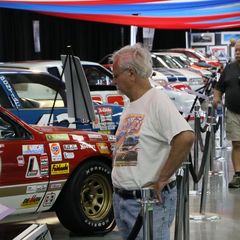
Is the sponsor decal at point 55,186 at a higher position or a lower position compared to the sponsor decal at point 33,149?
lower

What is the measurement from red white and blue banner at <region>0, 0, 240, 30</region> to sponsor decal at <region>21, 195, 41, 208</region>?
144 inches

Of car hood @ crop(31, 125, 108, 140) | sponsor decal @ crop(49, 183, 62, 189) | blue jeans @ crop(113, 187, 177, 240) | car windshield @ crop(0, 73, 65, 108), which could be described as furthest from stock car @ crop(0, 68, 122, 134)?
blue jeans @ crop(113, 187, 177, 240)

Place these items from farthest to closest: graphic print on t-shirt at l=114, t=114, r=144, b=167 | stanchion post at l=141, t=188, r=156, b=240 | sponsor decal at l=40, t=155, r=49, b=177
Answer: sponsor decal at l=40, t=155, r=49, b=177, graphic print on t-shirt at l=114, t=114, r=144, b=167, stanchion post at l=141, t=188, r=156, b=240

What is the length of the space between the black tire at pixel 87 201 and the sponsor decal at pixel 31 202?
0.33 m

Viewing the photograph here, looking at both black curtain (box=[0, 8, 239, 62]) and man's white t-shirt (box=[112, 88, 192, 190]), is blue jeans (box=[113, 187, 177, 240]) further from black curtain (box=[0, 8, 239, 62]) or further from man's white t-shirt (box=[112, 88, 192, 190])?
black curtain (box=[0, 8, 239, 62])

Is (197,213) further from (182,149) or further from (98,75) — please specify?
(98,75)

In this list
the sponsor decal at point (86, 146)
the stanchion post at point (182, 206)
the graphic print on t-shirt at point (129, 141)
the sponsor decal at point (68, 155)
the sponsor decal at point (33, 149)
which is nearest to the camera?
the graphic print on t-shirt at point (129, 141)

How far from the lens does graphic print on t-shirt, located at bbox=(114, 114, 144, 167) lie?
3645 mm

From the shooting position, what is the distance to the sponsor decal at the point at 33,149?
5773 millimetres

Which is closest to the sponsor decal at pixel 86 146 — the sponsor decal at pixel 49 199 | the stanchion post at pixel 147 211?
the sponsor decal at pixel 49 199

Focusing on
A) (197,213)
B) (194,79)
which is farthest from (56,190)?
(194,79)

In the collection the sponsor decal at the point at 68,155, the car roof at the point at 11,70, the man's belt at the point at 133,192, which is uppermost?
the car roof at the point at 11,70

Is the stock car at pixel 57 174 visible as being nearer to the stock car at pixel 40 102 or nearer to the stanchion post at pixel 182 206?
the stanchion post at pixel 182 206

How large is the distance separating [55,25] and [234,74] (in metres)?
18.4
